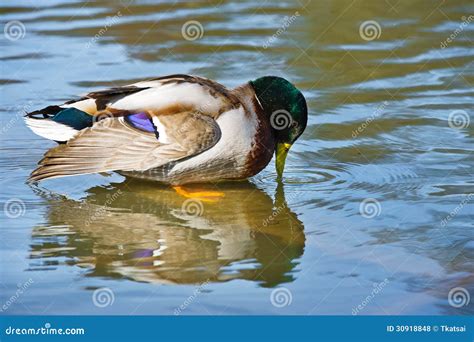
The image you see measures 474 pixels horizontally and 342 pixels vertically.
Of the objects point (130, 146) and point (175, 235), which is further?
point (130, 146)

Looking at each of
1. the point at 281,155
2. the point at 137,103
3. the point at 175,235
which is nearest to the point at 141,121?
the point at 137,103

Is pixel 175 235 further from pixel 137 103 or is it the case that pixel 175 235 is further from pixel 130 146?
pixel 137 103

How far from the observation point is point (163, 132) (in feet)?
23.9

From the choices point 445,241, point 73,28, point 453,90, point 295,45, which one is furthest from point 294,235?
point 73,28

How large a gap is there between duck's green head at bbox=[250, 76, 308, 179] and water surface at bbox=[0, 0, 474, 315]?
16.8 inches

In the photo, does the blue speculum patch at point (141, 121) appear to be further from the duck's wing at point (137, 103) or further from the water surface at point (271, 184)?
the water surface at point (271, 184)

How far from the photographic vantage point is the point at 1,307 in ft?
18.9

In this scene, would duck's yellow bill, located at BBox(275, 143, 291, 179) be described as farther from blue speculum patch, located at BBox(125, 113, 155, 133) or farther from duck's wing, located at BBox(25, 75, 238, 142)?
blue speculum patch, located at BBox(125, 113, 155, 133)

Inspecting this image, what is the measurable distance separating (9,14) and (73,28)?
0.84 metres

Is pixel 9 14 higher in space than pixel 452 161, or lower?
higher

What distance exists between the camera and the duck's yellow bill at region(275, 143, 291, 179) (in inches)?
304

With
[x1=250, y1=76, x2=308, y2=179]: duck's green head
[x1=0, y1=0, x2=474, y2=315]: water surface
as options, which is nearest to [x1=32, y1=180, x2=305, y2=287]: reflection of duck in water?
[x1=0, y1=0, x2=474, y2=315]: water surface

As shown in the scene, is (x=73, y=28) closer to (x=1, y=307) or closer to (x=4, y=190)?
(x=4, y=190)

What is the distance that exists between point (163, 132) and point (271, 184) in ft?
3.25
